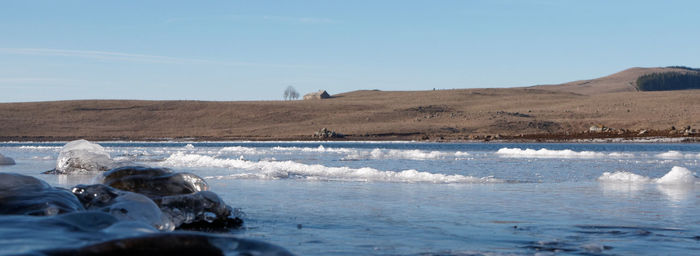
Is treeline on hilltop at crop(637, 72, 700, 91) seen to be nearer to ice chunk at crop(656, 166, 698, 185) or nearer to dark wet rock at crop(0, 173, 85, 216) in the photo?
ice chunk at crop(656, 166, 698, 185)

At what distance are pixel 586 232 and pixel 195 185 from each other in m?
5.21

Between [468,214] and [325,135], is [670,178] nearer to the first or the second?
[468,214]

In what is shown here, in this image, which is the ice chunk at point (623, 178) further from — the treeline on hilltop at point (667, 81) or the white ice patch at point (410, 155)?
the treeline on hilltop at point (667, 81)

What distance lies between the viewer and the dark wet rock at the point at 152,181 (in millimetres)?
9391

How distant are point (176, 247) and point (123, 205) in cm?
381

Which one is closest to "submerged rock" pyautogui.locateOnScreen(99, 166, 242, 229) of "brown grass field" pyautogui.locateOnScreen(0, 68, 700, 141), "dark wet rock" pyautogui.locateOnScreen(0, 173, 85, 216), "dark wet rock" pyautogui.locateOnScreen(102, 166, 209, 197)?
"dark wet rock" pyautogui.locateOnScreen(102, 166, 209, 197)

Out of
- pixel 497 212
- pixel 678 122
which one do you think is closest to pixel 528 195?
pixel 497 212

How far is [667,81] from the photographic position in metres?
171

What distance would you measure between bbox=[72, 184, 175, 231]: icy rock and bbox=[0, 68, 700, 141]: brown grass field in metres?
62.2

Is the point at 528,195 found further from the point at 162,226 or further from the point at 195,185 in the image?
the point at 162,226

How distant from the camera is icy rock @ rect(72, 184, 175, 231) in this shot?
7324 mm

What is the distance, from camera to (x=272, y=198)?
12.0 metres

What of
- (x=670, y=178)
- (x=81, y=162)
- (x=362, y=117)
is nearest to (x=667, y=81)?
(x=362, y=117)

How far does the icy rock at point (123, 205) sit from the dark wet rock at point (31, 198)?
36 centimetres
